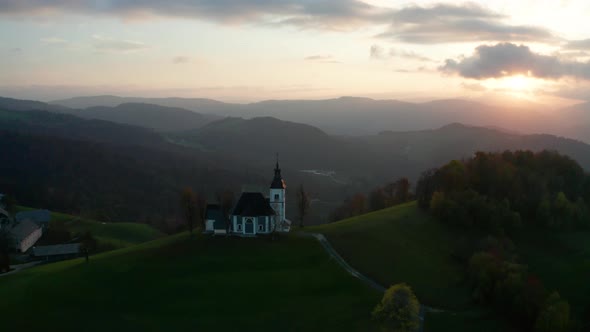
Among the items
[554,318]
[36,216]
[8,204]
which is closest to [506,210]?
[554,318]

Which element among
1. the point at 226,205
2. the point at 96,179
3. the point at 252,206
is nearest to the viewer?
the point at 252,206

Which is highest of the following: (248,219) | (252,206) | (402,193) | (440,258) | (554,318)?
(252,206)

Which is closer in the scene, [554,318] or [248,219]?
[554,318]

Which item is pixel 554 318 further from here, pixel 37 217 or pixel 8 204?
pixel 8 204

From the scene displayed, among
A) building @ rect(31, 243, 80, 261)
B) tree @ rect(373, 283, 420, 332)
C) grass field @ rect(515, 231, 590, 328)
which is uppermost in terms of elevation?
tree @ rect(373, 283, 420, 332)

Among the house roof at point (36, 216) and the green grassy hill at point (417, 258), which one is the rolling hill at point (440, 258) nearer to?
the green grassy hill at point (417, 258)

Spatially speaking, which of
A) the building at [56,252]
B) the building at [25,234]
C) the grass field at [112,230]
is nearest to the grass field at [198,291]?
the building at [56,252]

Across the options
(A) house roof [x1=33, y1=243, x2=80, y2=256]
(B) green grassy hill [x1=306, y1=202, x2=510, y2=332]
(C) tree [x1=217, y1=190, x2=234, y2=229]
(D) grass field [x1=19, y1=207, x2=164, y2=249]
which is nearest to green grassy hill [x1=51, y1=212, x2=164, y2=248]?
(D) grass field [x1=19, y1=207, x2=164, y2=249]

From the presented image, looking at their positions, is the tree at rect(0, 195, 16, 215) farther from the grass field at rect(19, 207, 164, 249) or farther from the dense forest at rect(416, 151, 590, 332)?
the dense forest at rect(416, 151, 590, 332)
